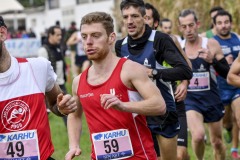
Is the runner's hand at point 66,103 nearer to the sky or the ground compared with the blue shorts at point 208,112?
nearer to the sky

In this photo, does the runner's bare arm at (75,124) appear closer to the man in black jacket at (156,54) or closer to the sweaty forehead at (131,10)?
the man in black jacket at (156,54)

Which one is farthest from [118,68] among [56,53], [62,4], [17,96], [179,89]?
[62,4]

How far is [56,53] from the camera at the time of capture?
516 inches

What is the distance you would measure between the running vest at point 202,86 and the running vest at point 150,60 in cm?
188

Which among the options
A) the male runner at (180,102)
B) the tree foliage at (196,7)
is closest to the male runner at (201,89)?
the male runner at (180,102)

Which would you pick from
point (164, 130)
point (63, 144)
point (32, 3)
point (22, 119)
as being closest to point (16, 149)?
point (22, 119)

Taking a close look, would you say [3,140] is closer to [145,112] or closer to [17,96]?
[17,96]

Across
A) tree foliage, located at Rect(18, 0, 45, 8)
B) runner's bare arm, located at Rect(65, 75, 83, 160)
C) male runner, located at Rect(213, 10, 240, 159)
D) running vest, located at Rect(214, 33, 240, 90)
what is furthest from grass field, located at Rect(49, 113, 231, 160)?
tree foliage, located at Rect(18, 0, 45, 8)

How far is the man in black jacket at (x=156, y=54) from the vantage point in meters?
6.84

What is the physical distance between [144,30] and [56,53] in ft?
20.9

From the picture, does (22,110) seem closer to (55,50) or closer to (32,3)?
(55,50)

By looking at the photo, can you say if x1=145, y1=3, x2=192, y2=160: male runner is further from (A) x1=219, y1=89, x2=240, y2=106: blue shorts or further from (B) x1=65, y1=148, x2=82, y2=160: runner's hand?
(B) x1=65, y1=148, x2=82, y2=160: runner's hand

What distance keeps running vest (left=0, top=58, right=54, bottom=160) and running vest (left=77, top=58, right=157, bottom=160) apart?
0.37 metres

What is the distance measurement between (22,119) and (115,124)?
0.71m
